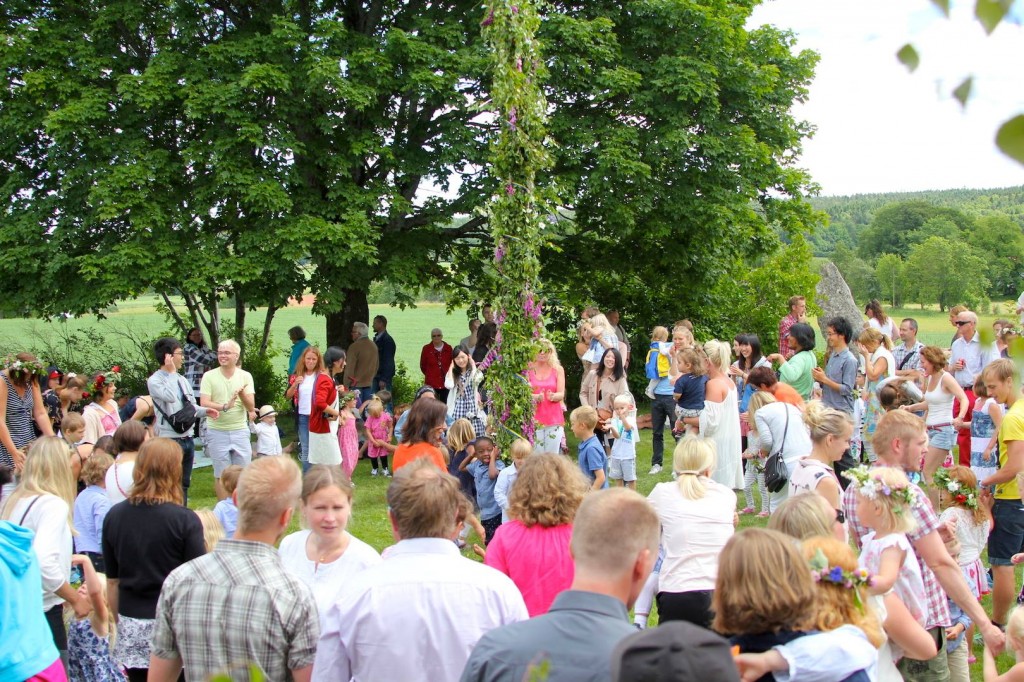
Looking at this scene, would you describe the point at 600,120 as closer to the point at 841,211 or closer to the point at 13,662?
the point at 13,662

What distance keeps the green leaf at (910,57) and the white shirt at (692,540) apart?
11.1 ft

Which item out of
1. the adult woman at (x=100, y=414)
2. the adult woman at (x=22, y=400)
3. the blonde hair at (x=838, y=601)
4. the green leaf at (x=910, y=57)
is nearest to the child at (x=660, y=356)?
the adult woman at (x=100, y=414)

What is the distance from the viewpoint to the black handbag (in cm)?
688

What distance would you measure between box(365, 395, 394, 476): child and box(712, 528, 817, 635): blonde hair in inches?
351

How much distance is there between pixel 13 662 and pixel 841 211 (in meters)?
73.0

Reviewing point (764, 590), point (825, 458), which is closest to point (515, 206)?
point (825, 458)

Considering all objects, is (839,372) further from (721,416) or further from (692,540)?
(692,540)

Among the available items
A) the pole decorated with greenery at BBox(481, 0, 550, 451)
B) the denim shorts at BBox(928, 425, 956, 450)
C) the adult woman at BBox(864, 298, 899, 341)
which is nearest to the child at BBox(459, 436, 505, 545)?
the pole decorated with greenery at BBox(481, 0, 550, 451)

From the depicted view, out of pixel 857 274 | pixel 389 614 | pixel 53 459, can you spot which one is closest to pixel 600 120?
pixel 53 459

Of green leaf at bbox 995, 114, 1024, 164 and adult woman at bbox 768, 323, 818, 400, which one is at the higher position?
green leaf at bbox 995, 114, 1024, 164

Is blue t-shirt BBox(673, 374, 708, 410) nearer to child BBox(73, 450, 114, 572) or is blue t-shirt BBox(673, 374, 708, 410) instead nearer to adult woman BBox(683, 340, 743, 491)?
adult woman BBox(683, 340, 743, 491)

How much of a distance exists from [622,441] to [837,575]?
6522 millimetres

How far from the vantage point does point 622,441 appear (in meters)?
9.55

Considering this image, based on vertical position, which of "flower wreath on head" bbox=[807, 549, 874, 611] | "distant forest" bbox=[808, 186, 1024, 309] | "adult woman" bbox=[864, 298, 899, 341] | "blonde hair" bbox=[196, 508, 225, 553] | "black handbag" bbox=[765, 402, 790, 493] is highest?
"distant forest" bbox=[808, 186, 1024, 309]
